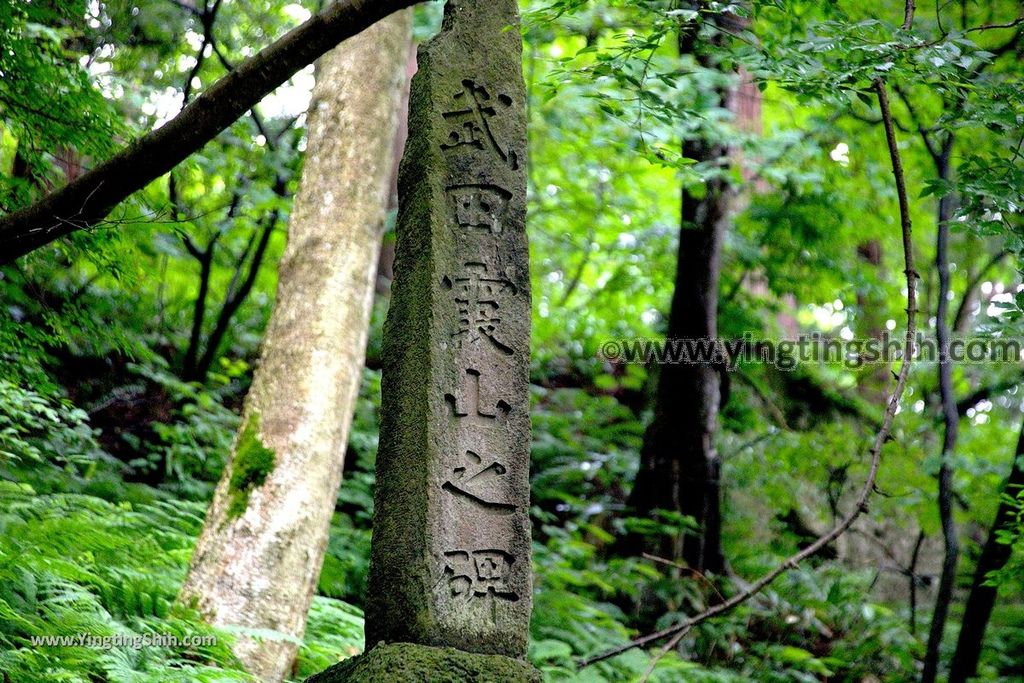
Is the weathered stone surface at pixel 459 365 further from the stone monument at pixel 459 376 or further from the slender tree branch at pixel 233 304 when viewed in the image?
the slender tree branch at pixel 233 304

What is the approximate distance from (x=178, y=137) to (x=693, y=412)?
585 cm

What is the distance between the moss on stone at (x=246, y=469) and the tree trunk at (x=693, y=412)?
402 cm

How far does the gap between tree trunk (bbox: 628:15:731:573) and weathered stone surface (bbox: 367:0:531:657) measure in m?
4.44

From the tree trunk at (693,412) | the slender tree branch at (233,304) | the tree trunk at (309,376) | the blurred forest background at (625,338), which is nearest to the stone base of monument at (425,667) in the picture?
the blurred forest background at (625,338)

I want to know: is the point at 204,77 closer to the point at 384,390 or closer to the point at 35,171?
the point at 35,171

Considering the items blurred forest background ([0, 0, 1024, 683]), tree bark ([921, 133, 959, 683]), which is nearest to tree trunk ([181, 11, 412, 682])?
blurred forest background ([0, 0, 1024, 683])

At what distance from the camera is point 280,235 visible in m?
10.7

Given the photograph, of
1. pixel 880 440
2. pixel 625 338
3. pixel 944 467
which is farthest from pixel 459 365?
pixel 625 338

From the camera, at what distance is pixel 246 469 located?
5266mm

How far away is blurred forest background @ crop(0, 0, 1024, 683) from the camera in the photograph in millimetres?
4328

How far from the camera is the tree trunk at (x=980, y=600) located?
5938 millimetres

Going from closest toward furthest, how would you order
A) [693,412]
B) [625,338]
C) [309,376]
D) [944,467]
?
[309,376]
[944,467]
[693,412]
[625,338]

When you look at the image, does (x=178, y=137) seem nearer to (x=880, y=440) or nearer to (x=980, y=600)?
(x=880, y=440)

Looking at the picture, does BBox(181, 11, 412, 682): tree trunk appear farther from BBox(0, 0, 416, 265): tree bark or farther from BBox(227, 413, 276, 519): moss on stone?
BBox(0, 0, 416, 265): tree bark
